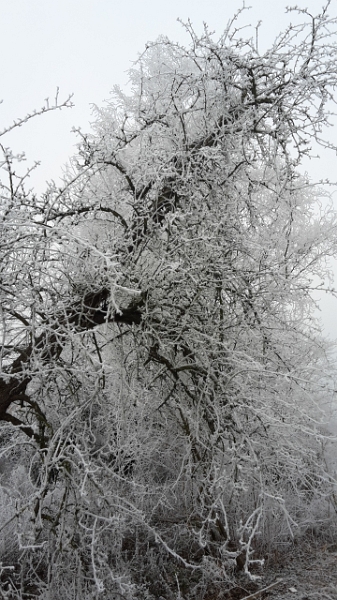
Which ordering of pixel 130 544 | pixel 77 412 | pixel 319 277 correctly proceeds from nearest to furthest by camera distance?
pixel 77 412
pixel 130 544
pixel 319 277

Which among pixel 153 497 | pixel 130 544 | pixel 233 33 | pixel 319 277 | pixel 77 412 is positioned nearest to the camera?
pixel 77 412

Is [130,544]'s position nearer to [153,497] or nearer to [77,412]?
[153,497]

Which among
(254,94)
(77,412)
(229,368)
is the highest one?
(254,94)

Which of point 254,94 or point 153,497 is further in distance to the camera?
point 153,497

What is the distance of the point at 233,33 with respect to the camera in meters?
3.98

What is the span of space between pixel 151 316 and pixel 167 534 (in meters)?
2.72

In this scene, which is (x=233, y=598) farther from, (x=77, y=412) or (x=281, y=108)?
(x=281, y=108)

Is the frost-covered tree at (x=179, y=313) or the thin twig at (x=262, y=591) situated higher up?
the frost-covered tree at (x=179, y=313)

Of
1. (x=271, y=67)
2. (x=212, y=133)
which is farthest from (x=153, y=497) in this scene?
(x=271, y=67)

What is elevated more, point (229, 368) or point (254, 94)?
point (254, 94)

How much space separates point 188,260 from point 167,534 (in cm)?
300

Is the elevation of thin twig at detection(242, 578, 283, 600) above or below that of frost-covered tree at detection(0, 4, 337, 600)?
below

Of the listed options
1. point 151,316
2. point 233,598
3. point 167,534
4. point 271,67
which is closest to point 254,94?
point 271,67

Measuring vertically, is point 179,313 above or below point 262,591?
above
